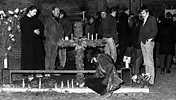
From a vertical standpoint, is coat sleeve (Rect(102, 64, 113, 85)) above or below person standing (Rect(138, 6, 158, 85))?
below

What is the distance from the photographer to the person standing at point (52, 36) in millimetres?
10617

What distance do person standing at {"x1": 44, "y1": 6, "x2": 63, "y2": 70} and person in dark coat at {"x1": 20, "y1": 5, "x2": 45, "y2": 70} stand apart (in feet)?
1.13

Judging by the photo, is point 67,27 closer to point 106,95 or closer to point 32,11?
point 32,11

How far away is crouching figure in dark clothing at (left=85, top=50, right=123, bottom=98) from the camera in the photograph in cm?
795

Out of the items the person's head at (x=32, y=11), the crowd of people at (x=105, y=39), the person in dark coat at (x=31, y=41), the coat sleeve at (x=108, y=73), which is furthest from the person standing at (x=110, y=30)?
the coat sleeve at (x=108, y=73)

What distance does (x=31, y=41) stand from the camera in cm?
1005

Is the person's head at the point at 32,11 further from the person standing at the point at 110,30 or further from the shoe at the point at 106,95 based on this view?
the shoe at the point at 106,95

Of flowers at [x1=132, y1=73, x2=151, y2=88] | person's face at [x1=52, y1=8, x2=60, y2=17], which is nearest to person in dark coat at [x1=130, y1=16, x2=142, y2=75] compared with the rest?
flowers at [x1=132, y1=73, x2=151, y2=88]

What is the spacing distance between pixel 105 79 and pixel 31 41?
2846 millimetres

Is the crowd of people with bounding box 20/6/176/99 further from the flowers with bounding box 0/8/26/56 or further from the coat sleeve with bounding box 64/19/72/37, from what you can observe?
the flowers with bounding box 0/8/26/56

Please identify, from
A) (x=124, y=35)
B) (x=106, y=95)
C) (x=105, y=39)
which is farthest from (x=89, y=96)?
(x=124, y=35)

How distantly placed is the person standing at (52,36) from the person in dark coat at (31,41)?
345 millimetres

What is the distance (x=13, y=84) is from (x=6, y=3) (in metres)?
5.03

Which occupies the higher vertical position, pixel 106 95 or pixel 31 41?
pixel 31 41
